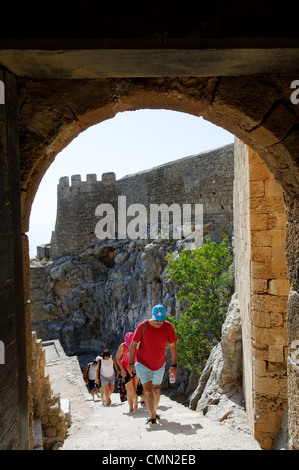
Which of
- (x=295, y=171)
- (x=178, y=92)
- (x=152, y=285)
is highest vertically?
(x=178, y=92)

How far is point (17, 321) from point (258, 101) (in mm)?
1902

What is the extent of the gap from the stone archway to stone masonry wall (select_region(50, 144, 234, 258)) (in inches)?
461

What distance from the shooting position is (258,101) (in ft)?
6.49

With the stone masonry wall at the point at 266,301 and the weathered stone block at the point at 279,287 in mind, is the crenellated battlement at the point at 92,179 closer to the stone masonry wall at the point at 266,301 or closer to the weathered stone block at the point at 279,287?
the stone masonry wall at the point at 266,301

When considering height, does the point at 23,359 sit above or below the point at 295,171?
below

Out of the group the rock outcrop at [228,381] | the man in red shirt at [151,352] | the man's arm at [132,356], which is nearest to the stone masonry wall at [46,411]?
the man in red shirt at [151,352]

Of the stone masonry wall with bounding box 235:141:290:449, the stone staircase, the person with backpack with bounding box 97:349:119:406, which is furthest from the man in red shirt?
the person with backpack with bounding box 97:349:119:406

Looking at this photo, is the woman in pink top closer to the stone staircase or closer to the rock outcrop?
the stone staircase

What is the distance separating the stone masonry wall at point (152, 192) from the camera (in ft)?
50.4

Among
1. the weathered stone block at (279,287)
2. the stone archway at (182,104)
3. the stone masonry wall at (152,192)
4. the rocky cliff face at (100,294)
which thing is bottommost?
the rocky cliff face at (100,294)

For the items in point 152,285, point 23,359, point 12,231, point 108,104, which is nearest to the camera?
point 12,231

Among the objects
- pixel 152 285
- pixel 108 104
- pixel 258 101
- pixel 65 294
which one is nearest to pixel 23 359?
pixel 108 104

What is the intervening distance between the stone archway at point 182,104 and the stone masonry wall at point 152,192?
38.4 feet
